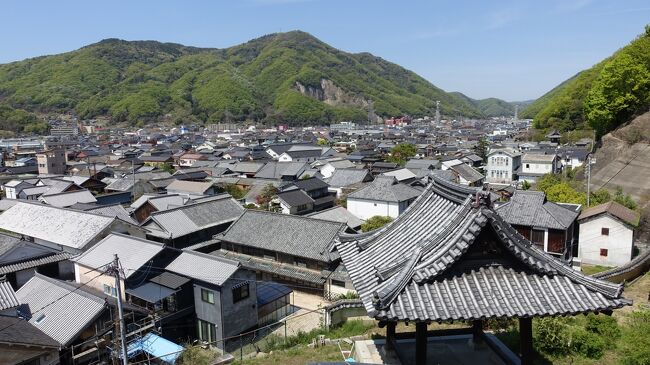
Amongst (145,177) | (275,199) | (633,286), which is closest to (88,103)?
(145,177)

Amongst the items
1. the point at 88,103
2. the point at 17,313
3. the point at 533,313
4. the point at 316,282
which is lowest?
the point at 316,282

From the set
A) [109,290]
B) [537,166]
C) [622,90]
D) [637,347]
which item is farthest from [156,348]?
[537,166]

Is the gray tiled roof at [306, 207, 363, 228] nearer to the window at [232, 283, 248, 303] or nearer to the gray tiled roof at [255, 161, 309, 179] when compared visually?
the window at [232, 283, 248, 303]

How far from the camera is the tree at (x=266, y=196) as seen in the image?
47.6 metres

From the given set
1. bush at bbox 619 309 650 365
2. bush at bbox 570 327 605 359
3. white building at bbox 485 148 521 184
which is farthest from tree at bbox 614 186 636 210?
white building at bbox 485 148 521 184

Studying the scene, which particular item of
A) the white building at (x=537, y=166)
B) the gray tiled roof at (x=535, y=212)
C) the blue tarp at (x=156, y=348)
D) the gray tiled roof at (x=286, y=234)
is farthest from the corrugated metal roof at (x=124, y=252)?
the white building at (x=537, y=166)

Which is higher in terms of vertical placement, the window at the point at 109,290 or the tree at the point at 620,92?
the tree at the point at 620,92

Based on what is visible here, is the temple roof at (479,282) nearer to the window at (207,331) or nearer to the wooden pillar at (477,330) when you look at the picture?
the wooden pillar at (477,330)

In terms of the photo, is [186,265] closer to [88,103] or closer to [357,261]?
[357,261]

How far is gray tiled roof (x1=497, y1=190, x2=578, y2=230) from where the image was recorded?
29609 mm

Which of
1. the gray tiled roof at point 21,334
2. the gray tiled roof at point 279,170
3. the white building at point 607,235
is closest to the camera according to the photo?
the gray tiled roof at point 21,334

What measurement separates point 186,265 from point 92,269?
693 cm

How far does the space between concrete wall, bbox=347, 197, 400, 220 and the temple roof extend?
113 ft

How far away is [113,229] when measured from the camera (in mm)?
31438
